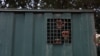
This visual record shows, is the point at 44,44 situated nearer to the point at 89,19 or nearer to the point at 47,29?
the point at 47,29

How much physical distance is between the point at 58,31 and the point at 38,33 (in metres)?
0.45

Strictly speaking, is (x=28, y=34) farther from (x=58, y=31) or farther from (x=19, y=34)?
(x=58, y=31)

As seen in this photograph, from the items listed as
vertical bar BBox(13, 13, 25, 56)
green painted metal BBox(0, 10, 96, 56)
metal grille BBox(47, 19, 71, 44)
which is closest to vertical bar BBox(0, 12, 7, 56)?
green painted metal BBox(0, 10, 96, 56)

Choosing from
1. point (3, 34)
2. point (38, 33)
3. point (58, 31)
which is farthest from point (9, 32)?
point (58, 31)

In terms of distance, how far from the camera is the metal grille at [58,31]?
3.51 m

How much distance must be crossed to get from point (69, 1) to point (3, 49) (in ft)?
19.6

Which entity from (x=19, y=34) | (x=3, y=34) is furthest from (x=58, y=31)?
(x=3, y=34)

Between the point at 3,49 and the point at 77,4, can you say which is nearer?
the point at 3,49

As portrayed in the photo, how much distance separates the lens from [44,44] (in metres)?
3.50

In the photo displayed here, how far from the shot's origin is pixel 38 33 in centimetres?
355

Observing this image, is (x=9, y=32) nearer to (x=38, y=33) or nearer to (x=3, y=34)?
(x=3, y=34)

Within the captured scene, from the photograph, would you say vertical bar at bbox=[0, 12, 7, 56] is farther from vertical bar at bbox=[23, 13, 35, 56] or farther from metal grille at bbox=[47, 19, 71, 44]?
metal grille at bbox=[47, 19, 71, 44]

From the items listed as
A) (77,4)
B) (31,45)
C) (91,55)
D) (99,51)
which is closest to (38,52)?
(31,45)

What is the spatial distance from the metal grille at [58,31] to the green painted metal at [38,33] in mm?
71
